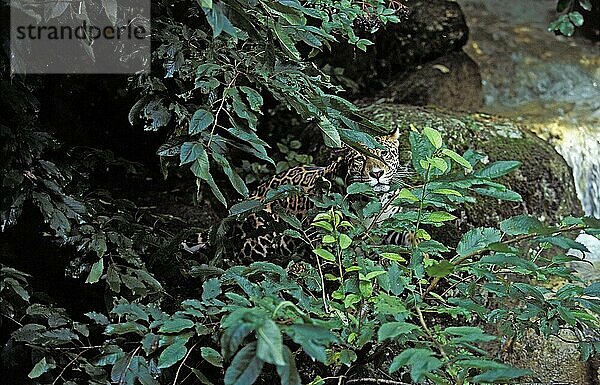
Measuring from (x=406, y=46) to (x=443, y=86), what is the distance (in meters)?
0.37

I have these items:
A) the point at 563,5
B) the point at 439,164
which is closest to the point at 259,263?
the point at 439,164

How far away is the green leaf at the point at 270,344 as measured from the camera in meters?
1.04

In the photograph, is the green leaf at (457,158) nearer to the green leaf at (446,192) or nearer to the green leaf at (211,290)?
the green leaf at (446,192)

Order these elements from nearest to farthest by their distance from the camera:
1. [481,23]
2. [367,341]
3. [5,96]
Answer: [367,341] < [5,96] < [481,23]

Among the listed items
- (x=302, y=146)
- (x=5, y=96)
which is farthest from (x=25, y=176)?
(x=302, y=146)

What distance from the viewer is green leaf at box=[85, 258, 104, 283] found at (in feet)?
5.67

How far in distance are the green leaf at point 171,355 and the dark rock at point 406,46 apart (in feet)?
9.93

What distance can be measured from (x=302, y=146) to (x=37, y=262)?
75.8 inches

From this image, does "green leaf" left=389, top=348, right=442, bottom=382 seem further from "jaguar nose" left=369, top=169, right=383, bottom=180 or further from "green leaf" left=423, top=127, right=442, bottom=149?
"jaguar nose" left=369, top=169, right=383, bottom=180

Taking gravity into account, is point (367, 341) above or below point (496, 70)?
above

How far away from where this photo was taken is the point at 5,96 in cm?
168

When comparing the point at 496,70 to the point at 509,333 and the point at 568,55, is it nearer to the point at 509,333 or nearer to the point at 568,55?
the point at 568,55

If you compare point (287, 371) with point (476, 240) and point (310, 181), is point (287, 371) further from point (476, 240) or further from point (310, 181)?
point (310, 181)

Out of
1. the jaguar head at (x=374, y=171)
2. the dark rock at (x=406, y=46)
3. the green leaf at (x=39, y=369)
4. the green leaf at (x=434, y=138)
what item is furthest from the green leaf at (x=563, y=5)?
the green leaf at (x=39, y=369)
